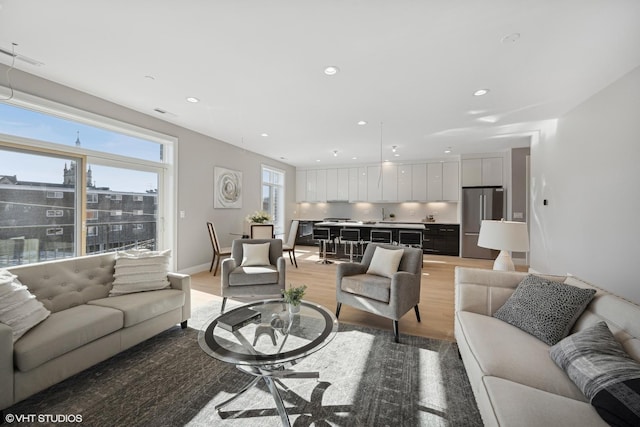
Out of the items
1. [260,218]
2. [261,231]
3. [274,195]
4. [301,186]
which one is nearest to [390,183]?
[301,186]

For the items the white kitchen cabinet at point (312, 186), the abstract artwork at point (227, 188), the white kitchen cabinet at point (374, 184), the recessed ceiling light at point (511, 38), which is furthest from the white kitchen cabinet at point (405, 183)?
the recessed ceiling light at point (511, 38)

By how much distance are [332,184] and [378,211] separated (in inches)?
68.5

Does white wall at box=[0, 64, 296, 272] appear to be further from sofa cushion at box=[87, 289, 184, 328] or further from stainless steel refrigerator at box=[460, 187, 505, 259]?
stainless steel refrigerator at box=[460, 187, 505, 259]

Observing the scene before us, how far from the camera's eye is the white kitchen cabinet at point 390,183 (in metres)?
7.96

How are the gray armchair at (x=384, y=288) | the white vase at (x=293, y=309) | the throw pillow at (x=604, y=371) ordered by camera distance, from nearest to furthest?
the throw pillow at (x=604, y=371)
the white vase at (x=293, y=309)
the gray armchair at (x=384, y=288)

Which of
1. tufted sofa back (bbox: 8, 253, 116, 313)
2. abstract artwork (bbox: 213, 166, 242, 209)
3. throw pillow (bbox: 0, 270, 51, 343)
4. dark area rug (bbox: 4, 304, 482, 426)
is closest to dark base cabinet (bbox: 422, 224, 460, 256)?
abstract artwork (bbox: 213, 166, 242, 209)

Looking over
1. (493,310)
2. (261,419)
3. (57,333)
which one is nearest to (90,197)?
(57,333)

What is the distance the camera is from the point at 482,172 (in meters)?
6.80

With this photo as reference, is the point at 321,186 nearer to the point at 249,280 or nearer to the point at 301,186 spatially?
the point at 301,186

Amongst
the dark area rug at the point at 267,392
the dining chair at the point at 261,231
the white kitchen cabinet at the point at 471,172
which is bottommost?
the dark area rug at the point at 267,392

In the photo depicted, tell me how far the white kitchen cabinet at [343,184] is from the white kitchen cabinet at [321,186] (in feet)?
1.50

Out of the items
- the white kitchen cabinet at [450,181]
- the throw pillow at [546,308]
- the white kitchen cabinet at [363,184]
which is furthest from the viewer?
the white kitchen cabinet at [363,184]

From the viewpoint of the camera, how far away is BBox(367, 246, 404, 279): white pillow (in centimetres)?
291

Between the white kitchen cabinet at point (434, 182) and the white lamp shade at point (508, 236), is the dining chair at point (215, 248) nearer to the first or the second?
the white lamp shade at point (508, 236)
